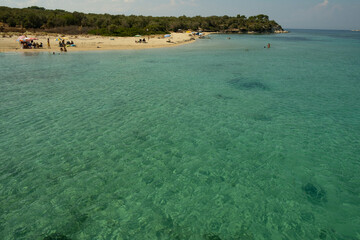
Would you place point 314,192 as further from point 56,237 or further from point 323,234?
point 56,237

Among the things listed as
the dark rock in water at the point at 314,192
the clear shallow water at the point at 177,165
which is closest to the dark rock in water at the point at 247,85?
the clear shallow water at the point at 177,165

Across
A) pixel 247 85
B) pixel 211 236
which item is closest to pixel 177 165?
pixel 211 236

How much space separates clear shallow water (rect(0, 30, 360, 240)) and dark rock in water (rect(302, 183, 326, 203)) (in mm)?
44

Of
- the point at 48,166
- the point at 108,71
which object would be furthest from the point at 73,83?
the point at 48,166

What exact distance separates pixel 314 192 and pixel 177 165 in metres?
5.84

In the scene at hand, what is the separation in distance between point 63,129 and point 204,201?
9.90 m

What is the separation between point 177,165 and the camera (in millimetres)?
9820

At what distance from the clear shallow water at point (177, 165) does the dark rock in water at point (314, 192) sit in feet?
0.14

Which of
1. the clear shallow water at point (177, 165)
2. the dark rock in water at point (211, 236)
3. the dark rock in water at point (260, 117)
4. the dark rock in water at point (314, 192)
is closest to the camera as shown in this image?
the dark rock in water at point (211, 236)

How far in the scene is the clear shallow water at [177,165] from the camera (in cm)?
698

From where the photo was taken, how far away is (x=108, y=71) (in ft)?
96.6

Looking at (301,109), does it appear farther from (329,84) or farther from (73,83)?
(73,83)

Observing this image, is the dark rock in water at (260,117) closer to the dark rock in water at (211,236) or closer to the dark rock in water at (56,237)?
the dark rock in water at (211,236)

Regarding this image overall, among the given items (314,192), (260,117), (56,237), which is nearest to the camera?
(56,237)
